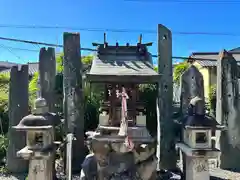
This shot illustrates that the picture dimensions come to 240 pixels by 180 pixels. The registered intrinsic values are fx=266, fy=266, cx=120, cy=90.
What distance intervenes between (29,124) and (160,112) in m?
4.25

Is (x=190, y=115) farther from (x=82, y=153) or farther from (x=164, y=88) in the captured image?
(x=82, y=153)

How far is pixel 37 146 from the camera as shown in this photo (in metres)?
6.75

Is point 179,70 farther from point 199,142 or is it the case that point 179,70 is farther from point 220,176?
point 199,142

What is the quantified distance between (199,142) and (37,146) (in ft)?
13.5

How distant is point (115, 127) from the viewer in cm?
646

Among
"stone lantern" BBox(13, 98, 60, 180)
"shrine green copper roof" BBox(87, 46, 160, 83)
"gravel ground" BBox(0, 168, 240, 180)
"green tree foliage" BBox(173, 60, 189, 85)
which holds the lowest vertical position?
"gravel ground" BBox(0, 168, 240, 180)

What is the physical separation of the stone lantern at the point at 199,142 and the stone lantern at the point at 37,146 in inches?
141

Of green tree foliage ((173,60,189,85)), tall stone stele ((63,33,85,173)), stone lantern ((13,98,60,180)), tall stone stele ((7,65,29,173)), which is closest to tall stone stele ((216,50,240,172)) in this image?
tall stone stele ((63,33,85,173))

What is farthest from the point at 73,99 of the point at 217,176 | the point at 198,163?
the point at 217,176

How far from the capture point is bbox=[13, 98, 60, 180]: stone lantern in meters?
6.68

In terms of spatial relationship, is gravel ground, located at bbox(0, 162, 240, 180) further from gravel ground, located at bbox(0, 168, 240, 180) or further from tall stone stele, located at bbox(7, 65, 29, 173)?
tall stone stele, located at bbox(7, 65, 29, 173)

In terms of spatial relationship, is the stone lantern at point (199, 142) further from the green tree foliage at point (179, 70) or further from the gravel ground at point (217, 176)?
the green tree foliage at point (179, 70)

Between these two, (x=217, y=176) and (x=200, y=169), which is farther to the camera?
(x=217, y=176)

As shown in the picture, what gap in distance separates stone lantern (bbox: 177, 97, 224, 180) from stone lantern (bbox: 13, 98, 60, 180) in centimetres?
359
